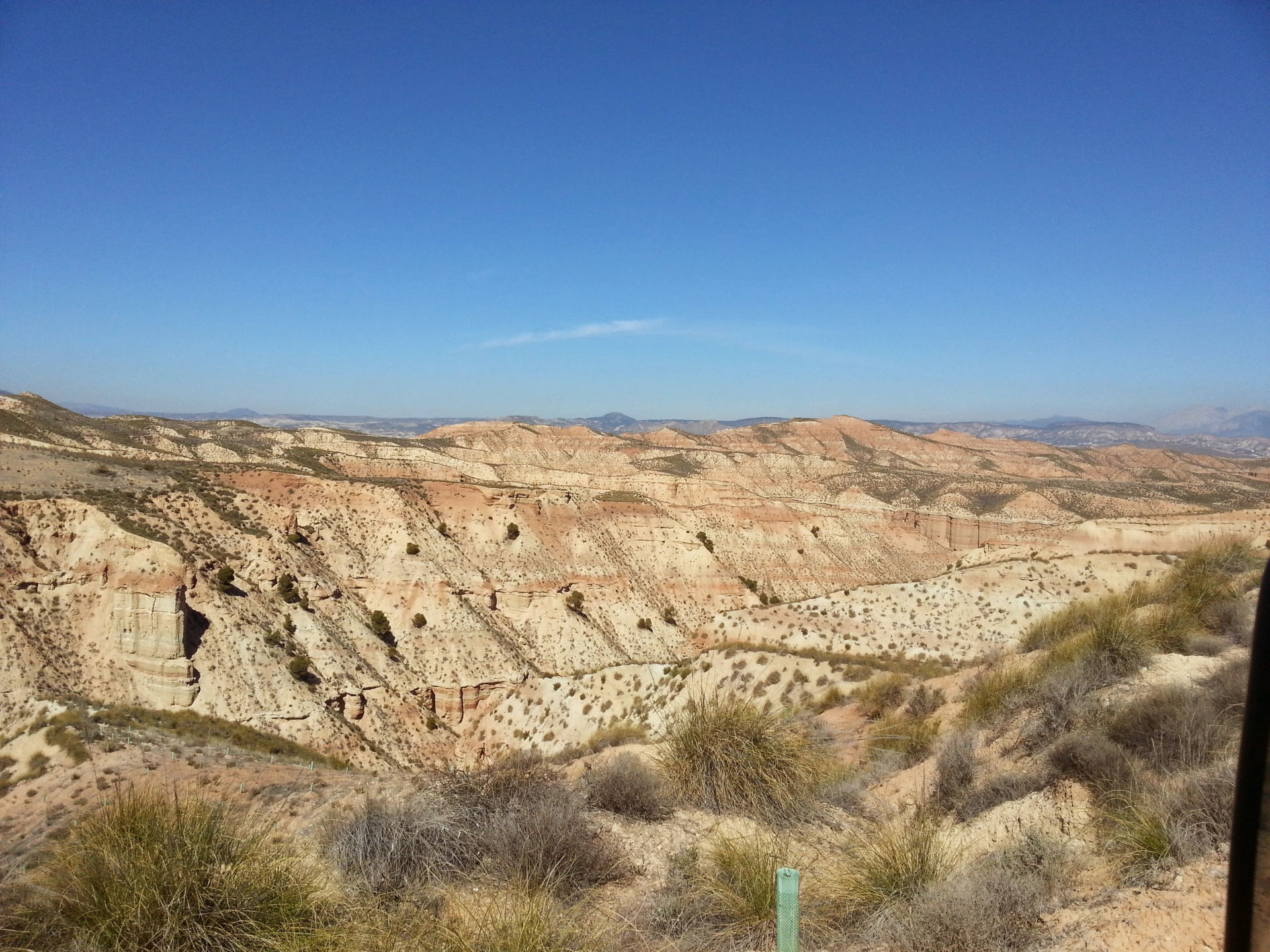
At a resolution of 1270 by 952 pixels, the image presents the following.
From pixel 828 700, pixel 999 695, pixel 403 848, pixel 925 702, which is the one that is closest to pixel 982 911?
pixel 403 848

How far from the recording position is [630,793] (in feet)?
22.7

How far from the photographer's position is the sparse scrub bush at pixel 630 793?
22.3 feet

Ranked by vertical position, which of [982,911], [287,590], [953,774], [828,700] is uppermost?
[982,911]

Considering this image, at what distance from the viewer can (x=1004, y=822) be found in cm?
592

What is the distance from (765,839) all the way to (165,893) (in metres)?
4.36

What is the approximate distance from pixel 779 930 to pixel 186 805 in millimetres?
4113

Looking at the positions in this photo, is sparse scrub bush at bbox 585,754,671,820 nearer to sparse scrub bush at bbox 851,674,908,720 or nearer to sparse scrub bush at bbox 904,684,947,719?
sparse scrub bush at bbox 904,684,947,719

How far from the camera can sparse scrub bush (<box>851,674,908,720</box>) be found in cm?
1189

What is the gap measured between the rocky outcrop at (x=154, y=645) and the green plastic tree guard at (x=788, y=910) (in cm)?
2442

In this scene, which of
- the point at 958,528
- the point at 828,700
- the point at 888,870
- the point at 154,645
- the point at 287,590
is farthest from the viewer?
the point at 958,528

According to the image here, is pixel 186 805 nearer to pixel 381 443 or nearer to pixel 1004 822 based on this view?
pixel 1004 822

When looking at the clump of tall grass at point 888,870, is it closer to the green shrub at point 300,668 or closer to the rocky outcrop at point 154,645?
the green shrub at point 300,668

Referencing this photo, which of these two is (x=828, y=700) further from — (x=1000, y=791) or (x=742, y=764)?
(x=742, y=764)

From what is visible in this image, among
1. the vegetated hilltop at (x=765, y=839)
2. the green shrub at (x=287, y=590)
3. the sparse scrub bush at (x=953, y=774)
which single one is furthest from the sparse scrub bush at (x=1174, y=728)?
the green shrub at (x=287, y=590)
